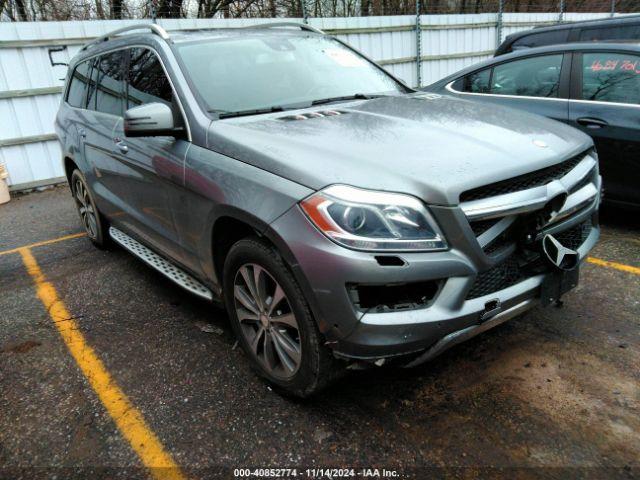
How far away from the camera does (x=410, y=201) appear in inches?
80.2

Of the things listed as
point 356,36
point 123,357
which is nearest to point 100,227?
point 123,357

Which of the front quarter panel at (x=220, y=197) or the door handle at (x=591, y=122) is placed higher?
the front quarter panel at (x=220, y=197)

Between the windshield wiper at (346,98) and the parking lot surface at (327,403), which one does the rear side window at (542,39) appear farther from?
the windshield wiper at (346,98)

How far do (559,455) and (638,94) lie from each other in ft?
10.5

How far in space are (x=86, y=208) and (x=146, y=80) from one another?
2104mm

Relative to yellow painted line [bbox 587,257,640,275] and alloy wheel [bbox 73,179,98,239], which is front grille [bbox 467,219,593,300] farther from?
alloy wheel [bbox 73,179,98,239]

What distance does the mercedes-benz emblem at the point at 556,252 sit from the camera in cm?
229

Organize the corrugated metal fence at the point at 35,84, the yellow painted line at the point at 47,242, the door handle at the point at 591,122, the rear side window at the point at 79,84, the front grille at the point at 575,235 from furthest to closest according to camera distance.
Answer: the corrugated metal fence at the point at 35,84 < the yellow painted line at the point at 47,242 < the rear side window at the point at 79,84 < the door handle at the point at 591,122 < the front grille at the point at 575,235

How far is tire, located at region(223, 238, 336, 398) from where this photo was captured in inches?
88.1

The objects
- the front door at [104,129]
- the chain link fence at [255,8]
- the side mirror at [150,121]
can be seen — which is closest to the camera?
the side mirror at [150,121]

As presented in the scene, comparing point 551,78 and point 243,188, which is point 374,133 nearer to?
point 243,188

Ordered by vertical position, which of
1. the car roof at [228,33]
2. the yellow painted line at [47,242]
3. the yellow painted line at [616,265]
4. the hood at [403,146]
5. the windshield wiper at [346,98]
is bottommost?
the yellow painted line at [47,242]

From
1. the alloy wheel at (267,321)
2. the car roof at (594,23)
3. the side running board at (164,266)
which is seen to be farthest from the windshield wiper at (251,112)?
the car roof at (594,23)

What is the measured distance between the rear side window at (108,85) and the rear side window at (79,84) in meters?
0.24
